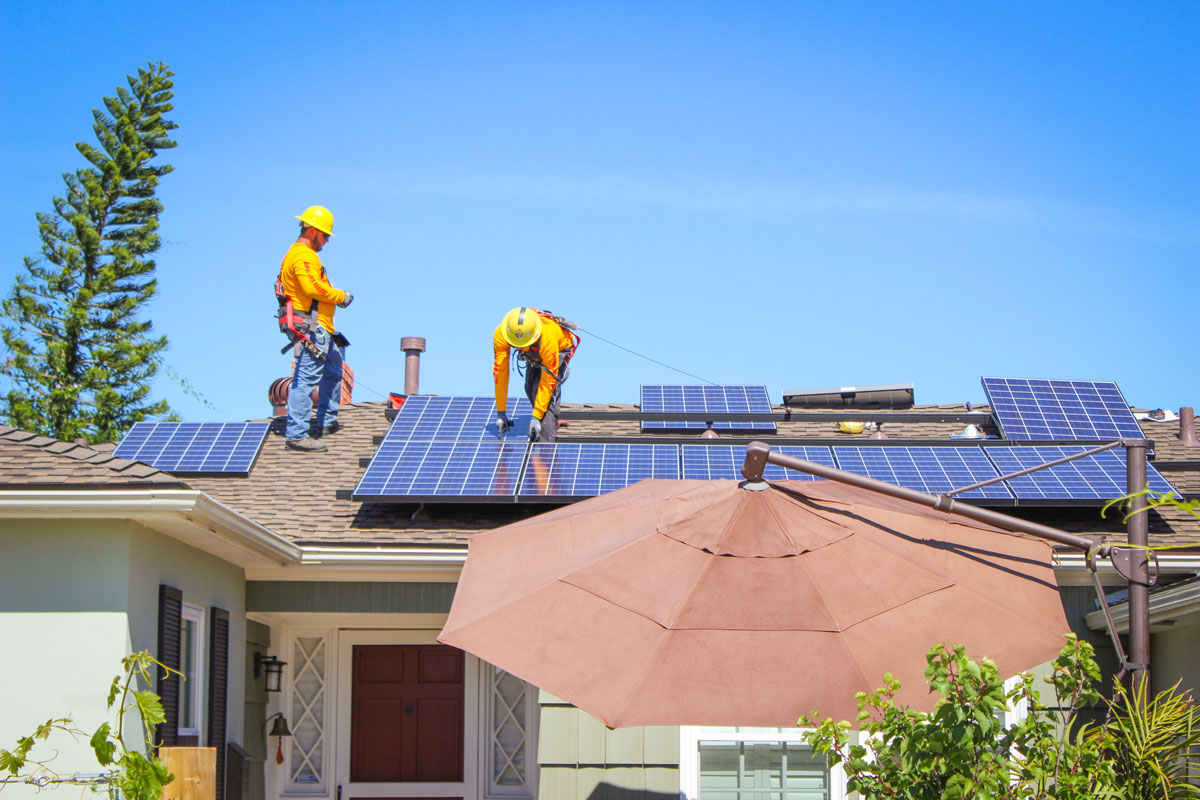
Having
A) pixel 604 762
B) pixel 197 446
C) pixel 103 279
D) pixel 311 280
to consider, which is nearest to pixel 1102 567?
pixel 604 762

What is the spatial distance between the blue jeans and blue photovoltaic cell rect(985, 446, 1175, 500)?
6366mm

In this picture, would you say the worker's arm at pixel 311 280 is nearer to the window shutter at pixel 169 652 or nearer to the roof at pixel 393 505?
the roof at pixel 393 505

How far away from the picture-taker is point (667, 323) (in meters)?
15.2

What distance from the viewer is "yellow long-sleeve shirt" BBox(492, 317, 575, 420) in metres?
11.4

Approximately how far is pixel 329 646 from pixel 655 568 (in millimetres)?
6771

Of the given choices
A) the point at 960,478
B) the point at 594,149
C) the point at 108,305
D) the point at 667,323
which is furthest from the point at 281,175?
the point at 108,305

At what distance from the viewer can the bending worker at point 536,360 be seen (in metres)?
11.4

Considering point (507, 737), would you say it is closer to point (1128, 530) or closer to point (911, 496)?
point (911, 496)

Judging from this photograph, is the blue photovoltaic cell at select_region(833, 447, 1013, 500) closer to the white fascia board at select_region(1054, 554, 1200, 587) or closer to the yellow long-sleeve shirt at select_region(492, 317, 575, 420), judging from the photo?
the white fascia board at select_region(1054, 554, 1200, 587)

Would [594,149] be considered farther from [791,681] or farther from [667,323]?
[791,681]

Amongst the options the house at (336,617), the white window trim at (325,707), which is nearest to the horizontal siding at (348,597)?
the house at (336,617)

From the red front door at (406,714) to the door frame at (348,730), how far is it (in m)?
0.05

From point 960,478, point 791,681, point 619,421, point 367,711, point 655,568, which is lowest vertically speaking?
point 367,711

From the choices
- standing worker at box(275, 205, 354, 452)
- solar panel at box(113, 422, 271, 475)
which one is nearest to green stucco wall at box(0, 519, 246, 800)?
solar panel at box(113, 422, 271, 475)
